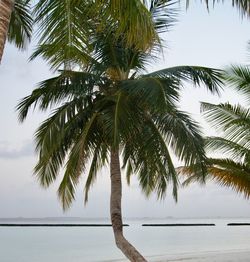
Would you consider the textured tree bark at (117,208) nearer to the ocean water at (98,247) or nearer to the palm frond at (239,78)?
the palm frond at (239,78)

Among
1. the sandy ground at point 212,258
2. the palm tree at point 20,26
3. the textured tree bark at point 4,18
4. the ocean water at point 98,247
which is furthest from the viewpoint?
the ocean water at point 98,247

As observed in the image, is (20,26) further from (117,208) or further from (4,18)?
(4,18)

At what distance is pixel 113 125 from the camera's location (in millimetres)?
9570

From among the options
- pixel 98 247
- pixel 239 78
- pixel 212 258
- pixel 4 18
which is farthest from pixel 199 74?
pixel 98 247

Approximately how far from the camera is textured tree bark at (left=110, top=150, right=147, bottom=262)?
10016mm

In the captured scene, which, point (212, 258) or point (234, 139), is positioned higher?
point (234, 139)

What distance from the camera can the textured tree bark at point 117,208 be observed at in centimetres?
1002

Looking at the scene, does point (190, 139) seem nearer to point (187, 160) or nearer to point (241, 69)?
point (187, 160)

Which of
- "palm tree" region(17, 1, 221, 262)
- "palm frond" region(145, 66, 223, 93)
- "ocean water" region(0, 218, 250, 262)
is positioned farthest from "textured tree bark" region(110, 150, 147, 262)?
"ocean water" region(0, 218, 250, 262)

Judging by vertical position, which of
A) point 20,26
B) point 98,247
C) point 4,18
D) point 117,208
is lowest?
point 98,247

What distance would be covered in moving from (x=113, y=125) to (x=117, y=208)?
77.5 inches

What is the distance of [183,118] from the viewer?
10406 millimetres

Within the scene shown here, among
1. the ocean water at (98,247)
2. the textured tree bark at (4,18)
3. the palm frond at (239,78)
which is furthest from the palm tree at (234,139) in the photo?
the ocean water at (98,247)

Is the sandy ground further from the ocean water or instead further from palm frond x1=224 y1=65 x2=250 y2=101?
palm frond x1=224 y1=65 x2=250 y2=101
